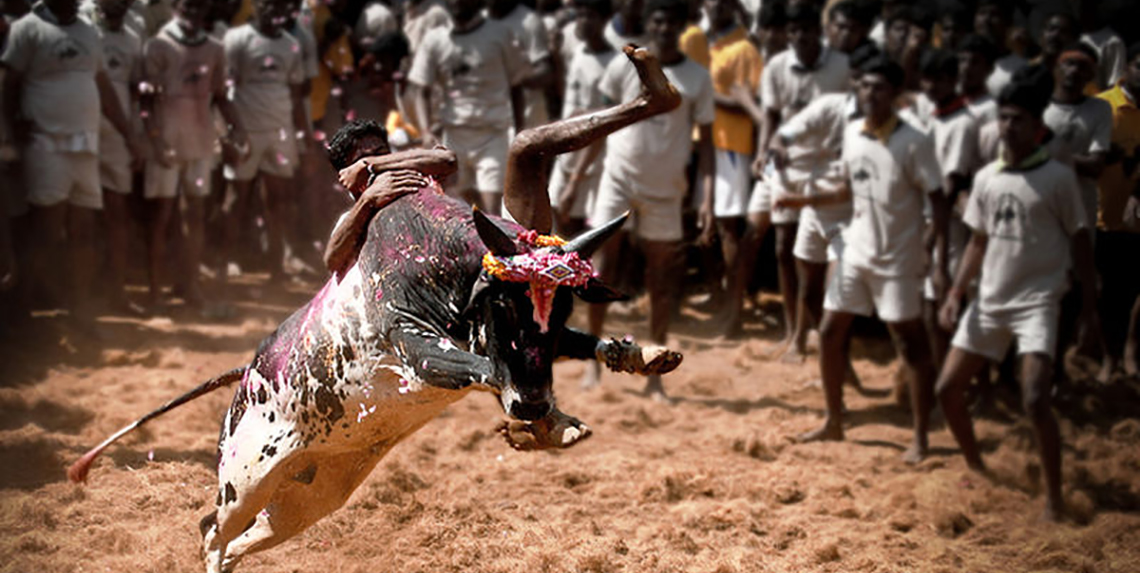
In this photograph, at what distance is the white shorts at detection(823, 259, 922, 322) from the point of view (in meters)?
7.45

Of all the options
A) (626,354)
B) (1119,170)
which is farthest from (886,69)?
Answer: (626,354)

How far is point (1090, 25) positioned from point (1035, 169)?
3224 millimetres

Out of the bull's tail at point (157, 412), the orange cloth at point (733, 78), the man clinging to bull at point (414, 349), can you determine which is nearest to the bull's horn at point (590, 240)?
the man clinging to bull at point (414, 349)

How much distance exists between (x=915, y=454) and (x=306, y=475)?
163 inches

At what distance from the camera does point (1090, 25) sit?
9.25 meters

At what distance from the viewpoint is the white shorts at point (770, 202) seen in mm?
9375

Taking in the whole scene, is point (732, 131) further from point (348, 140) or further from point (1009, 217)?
point (348, 140)

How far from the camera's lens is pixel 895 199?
7512 millimetres

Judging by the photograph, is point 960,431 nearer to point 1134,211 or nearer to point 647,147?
point 1134,211

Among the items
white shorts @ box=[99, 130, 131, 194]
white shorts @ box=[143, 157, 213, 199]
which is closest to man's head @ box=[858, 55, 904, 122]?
white shorts @ box=[143, 157, 213, 199]

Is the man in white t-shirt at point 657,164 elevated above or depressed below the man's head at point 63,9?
below

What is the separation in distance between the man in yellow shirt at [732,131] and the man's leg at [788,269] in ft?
2.09

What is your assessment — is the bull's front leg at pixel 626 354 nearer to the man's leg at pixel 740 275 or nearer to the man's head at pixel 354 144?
the man's head at pixel 354 144

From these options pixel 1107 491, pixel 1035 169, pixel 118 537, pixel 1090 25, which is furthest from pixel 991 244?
pixel 118 537
